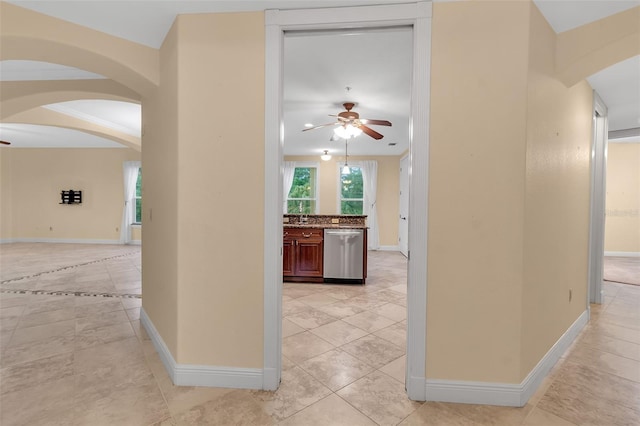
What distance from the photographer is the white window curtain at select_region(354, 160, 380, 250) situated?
8.12 metres

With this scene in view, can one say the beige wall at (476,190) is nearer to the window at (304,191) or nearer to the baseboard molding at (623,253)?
the window at (304,191)

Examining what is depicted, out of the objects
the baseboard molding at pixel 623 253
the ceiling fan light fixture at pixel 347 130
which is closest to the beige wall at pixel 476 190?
the ceiling fan light fixture at pixel 347 130

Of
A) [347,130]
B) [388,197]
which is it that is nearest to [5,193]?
[347,130]

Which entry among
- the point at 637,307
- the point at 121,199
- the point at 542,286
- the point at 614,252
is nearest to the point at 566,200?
the point at 542,286

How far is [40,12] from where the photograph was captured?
6.70 feet

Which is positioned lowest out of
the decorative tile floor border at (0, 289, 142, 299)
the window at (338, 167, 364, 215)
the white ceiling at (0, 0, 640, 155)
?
the decorative tile floor border at (0, 289, 142, 299)

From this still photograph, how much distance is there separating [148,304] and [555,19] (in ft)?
13.0

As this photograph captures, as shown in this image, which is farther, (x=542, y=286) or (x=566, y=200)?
(x=566, y=200)

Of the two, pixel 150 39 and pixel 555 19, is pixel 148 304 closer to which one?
pixel 150 39

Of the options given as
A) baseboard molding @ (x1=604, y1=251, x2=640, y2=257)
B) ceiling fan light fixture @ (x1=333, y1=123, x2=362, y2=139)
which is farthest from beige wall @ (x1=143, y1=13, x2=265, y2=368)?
baseboard molding @ (x1=604, y1=251, x2=640, y2=257)

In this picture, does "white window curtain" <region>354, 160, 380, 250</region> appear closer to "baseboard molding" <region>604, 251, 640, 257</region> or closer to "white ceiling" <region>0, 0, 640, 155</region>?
"white ceiling" <region>0, 0, 640, 155</region>

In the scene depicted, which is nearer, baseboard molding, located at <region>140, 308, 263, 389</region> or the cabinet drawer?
baseboard molding, located at <region>140, 308, 263, 389</region>

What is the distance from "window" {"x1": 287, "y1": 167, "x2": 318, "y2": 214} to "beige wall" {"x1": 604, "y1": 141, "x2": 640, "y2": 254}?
6785 millimetres

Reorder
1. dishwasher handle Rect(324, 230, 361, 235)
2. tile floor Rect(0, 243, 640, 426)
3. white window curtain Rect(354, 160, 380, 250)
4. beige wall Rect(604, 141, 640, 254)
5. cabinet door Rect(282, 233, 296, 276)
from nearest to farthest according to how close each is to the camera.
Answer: tile floor Rect(0, 243, 640, 426), dishwasher handle Rect(324, 230, 361, 235), cabinet door Rect(282, 233, 296, 276), beige wall Rect(604, 141, 640, 254), white window curtain Rect(354, 160, 380, 250)
